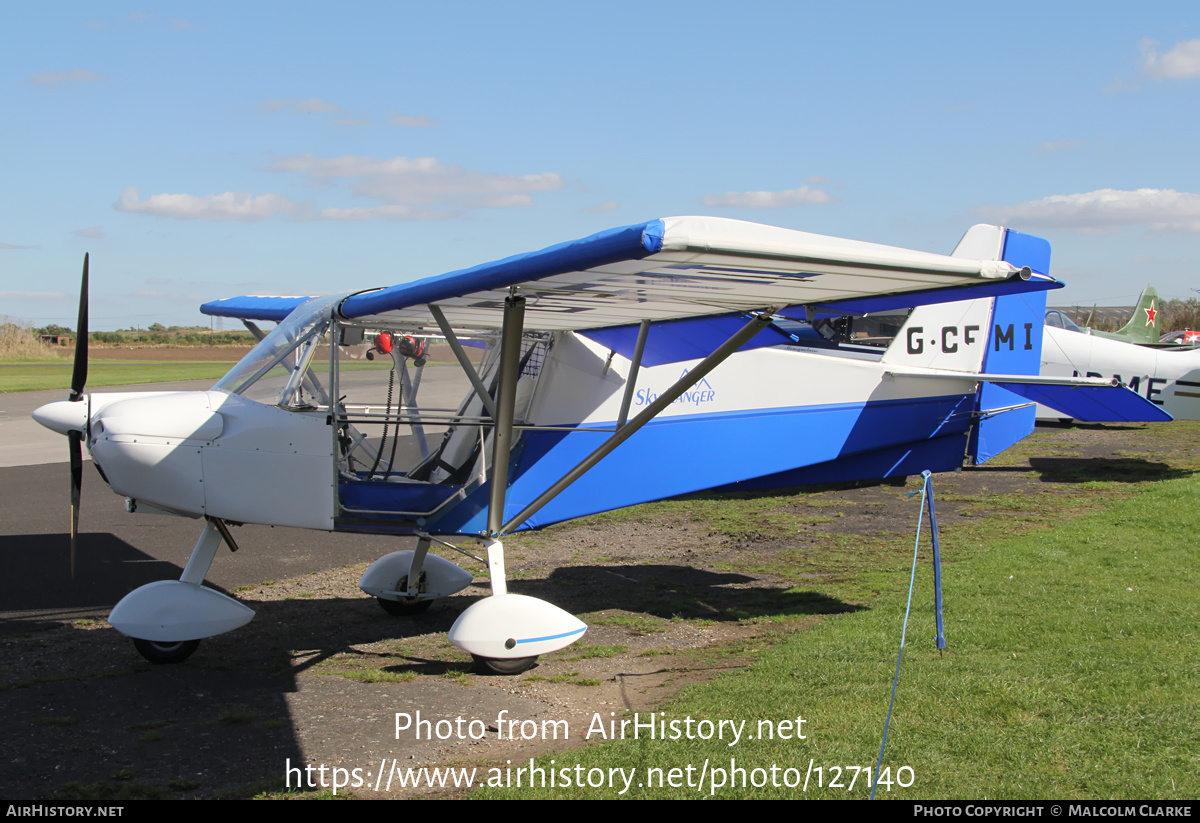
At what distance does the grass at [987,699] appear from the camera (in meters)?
3.26

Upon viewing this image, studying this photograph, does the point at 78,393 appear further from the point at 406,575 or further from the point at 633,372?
the point at 633,372

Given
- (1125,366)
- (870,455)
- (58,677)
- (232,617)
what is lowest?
(58,677)

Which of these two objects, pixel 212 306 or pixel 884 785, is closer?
pixel 884 785

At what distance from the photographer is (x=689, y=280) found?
407 centimetres

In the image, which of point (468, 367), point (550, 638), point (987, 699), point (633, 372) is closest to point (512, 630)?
point (550, 638)

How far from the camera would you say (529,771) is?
11.5 ft

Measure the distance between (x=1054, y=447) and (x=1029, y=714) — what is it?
13.4 m

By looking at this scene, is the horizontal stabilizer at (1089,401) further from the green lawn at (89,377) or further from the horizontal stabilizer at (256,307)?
the green lawn at (89,377)

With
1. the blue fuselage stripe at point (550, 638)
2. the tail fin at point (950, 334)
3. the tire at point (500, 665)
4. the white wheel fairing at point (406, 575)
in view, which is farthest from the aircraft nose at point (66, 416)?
the tail fin at point (950, 334)

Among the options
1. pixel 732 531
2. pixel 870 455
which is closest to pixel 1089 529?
pixel 870 455

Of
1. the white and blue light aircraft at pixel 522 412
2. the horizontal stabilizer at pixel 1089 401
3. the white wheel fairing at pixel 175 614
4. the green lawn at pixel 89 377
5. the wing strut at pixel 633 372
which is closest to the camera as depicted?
the white and blue light aircraft at pixel 522 412

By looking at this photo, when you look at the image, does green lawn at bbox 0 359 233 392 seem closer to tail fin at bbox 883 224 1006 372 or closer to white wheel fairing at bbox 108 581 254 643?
white wheel fairing at bbox 108 581 254 643

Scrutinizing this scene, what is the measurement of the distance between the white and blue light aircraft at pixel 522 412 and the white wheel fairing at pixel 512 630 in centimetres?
1

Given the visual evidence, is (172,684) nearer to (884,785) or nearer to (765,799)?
(765,799)
